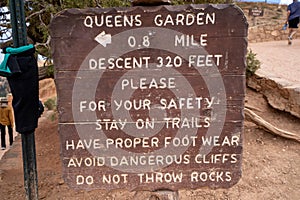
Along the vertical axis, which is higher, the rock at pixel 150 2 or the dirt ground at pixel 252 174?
the rock at pixel 150 2

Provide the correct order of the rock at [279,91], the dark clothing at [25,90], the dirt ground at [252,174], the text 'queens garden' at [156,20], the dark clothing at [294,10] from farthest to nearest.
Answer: the dark clothing at [294,10]
the rock at [279,91]
the dirt ground at [252,174]
the dark clothing at [25,90]
the text 'queens garden' at [156,20]

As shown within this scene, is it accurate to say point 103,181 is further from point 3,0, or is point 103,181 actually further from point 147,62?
point 3,0

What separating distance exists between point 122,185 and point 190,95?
0.66 m

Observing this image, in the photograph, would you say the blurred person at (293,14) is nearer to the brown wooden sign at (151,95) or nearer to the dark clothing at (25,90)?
the brown wooden sign at (151,95)

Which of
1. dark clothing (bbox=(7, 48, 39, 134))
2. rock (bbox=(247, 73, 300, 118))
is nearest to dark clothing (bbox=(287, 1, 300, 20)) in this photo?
rock (bbox=(247, 73, 300, 118))

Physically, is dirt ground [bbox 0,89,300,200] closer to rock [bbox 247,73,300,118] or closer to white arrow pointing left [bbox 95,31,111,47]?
rock [bbox 247,73,300,118]

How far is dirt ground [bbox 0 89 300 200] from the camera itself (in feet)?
11.1

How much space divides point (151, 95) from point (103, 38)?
40cm

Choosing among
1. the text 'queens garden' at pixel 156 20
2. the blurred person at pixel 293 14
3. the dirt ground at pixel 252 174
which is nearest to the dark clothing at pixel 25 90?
the text 'queens garden' at pixel 156 20

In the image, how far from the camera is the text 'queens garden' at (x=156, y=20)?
1.68 metres

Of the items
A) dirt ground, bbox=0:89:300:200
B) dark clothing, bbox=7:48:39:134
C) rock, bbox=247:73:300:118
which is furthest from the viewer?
rock, bbox=247:73:300:118

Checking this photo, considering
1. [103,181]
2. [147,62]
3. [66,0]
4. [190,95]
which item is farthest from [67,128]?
[66,0]

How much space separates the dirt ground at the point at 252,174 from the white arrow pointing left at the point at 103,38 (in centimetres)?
161

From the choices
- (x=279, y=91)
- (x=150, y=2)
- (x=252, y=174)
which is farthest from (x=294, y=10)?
(x=150, y=2)
